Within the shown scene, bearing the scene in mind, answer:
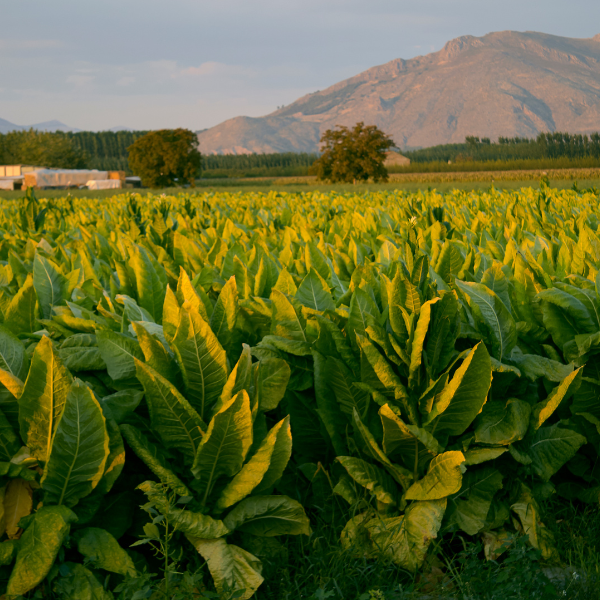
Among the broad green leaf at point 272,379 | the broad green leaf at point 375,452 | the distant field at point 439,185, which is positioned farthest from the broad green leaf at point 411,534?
the distant field at point 439,185

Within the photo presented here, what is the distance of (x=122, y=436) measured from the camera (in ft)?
6.50

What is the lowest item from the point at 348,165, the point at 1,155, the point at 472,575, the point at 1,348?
the point at 472,575

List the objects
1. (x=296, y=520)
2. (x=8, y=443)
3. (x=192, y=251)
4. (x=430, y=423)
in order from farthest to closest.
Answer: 1. (x=192, y=251)
2. (x=430, y=423)
3. (x=296, y=520)
4. (x=8, y=443)

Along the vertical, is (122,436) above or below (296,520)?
above

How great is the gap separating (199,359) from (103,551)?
2.30ft

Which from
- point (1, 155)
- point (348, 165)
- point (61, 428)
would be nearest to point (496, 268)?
point (61, 428)

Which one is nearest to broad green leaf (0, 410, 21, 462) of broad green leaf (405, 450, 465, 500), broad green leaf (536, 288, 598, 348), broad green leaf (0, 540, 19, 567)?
broad green leaf (0, 540, 19, 567)

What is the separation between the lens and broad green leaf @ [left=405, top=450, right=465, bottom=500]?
2.03m

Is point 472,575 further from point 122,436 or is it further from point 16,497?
point 16,497

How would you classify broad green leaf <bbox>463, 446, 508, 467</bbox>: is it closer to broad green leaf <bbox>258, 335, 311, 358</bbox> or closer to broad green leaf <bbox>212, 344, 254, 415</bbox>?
broad green leaf <bbox>258, 335, 311, 358</bbox>

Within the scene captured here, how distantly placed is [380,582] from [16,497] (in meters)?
1.31

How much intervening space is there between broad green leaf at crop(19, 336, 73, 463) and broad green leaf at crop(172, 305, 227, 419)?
15.1 inches

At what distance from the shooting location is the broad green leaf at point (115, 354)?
199cm

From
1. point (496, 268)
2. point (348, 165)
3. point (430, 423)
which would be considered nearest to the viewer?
point (430, 423)
